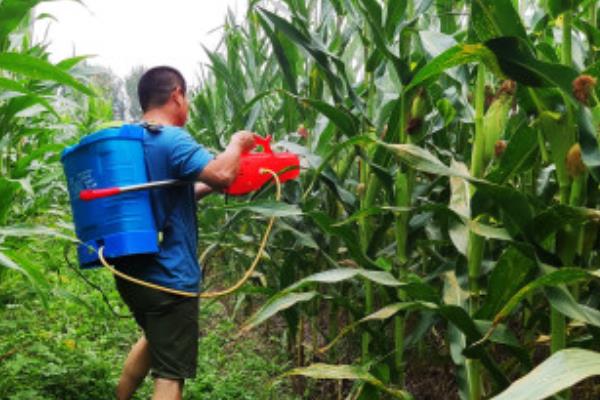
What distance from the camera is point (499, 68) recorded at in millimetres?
1039

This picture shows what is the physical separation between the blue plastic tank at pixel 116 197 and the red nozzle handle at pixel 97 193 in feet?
0.06

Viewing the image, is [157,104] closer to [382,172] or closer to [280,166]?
[280,166]

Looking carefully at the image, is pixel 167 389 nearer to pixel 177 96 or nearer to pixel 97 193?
pixel 97 193

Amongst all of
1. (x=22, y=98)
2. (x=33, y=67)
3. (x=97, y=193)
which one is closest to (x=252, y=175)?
(x=97, y=193)

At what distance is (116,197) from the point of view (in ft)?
6.51

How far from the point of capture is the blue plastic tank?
78.2 inches

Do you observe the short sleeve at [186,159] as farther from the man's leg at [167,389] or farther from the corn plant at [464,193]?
the man's leg at [167,389]

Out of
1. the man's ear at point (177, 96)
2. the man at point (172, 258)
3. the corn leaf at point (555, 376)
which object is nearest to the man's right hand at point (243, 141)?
the man at point (172, 258)

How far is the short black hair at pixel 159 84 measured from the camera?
7.55ft

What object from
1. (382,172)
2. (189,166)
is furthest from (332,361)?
(382,172)

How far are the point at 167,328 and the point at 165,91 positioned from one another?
0.83m

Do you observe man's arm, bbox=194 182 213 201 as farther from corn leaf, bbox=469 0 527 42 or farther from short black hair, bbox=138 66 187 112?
corn leaf, bbox=469 0 527 42

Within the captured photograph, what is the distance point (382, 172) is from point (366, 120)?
0.25 m

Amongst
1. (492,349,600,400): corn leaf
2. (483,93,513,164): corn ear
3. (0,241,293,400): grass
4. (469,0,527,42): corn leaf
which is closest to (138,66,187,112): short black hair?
(0,241,293,400): grass
